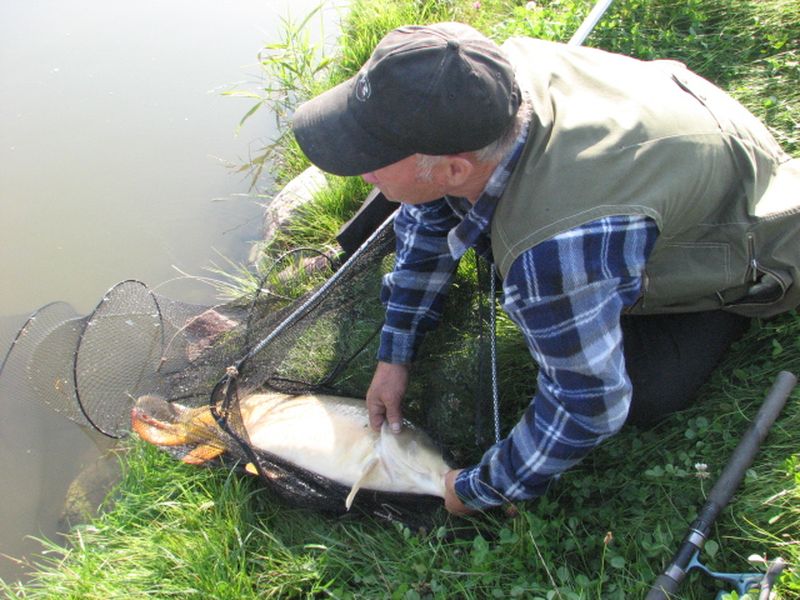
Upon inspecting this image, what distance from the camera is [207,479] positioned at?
2.88 m

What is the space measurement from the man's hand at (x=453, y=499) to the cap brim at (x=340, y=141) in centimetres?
108

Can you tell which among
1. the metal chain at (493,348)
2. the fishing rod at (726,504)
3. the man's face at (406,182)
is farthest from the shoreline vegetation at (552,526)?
the man's face at (406,182)

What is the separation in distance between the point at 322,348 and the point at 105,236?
2.29m

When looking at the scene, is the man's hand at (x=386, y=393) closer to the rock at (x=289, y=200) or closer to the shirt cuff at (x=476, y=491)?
the shirt cuff at (x=476, y=491)

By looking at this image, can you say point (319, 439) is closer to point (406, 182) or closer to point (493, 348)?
point (493, 348)

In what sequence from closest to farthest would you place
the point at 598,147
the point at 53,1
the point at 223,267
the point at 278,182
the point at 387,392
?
the point at 598,147, the point at 387,392, the point at 223,267, the point at 278,182, the point at 53,1

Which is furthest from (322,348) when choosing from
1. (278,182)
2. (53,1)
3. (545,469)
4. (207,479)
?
(53,1)

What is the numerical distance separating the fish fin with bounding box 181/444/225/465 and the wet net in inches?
2.5

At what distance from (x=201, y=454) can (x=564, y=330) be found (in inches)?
67.7

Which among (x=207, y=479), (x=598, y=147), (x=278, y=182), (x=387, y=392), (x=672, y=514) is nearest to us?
(x=598, y=147)

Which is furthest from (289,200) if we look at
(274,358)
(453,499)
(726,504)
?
(726,504)

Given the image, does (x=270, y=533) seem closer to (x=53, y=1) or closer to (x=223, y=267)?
(x=223, y=267)

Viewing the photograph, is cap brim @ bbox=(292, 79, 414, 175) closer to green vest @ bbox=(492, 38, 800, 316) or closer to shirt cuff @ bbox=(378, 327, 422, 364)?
green vest @ bbox=(492, 38, 800, 316)

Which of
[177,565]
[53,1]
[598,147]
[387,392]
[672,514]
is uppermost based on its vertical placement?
[53,1]
